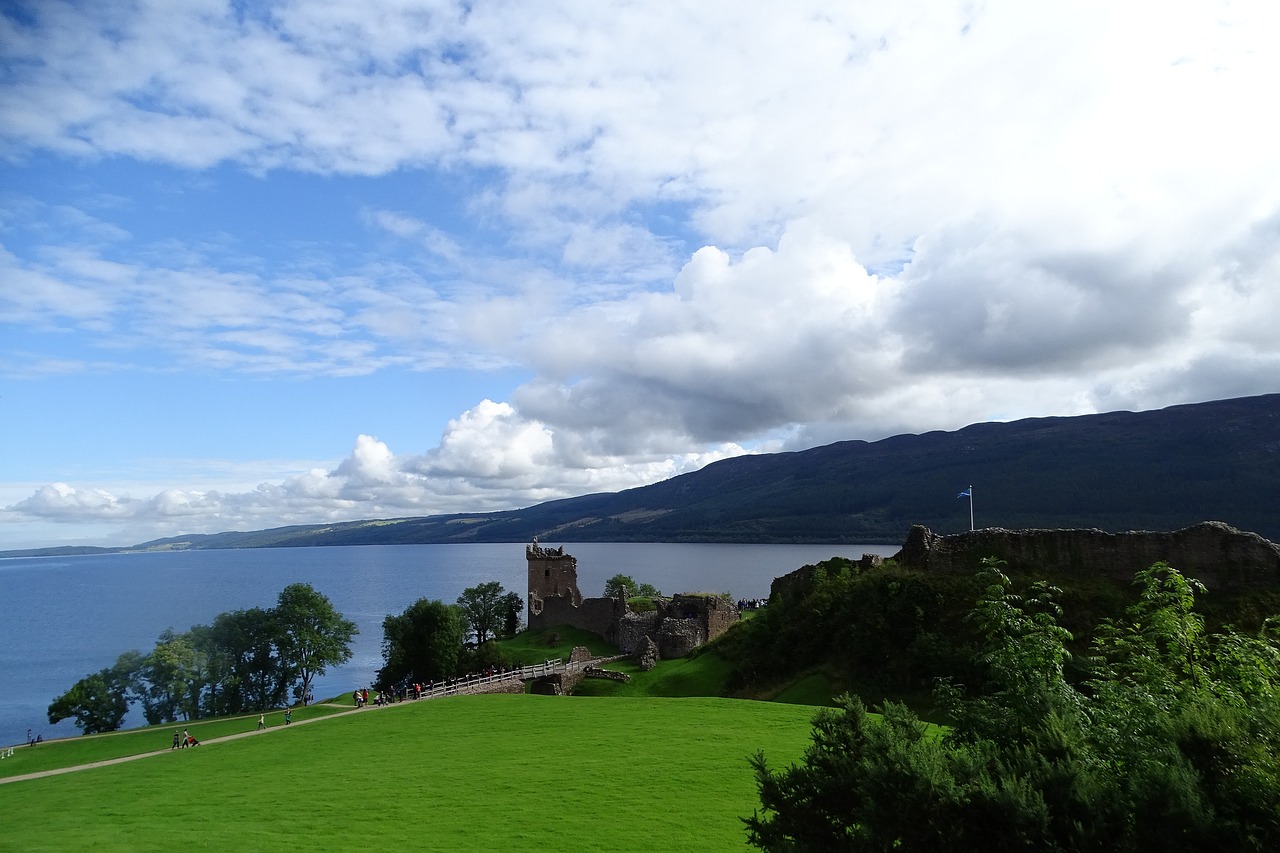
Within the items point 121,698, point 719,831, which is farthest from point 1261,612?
point 121,698

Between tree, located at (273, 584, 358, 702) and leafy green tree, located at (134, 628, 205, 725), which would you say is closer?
leafy green tree, located at (134, 628, 205, 725)

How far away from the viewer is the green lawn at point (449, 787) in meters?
14.9

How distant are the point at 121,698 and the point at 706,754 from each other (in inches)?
1865

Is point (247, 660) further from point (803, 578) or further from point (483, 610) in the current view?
point (803, 578)

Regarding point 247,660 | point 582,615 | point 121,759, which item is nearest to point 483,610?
point 582,615

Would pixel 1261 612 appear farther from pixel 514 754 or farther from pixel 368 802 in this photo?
pixel 368 802

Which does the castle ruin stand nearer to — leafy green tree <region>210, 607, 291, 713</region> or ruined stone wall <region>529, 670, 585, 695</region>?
ruined stone wall <region>529, 670, 585, 695</region>

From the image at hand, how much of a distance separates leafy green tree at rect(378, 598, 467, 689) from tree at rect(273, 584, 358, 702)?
3809mm

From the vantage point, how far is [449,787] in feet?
59.8

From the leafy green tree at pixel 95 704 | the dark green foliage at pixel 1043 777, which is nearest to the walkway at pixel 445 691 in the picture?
the leafy green tree at pixel 95 704

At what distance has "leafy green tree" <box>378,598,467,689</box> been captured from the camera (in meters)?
52.8

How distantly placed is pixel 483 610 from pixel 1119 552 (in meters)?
57.9

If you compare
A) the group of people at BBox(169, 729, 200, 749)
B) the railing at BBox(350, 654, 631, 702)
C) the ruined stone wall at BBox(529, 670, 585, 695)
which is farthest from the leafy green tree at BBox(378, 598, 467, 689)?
the group of people at BBox(169, 729, 200, 749)

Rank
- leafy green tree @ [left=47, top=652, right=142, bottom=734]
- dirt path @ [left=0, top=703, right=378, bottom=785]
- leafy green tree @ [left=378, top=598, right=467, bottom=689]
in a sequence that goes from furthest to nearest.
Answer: leafy green tree @ [left=378, top=598, right=467, bottom=689], leafy green tree @ [left=47, top=652, right=142, bottom=734], dirt path @ [left=0, top=703, right=378, bottom=785]
